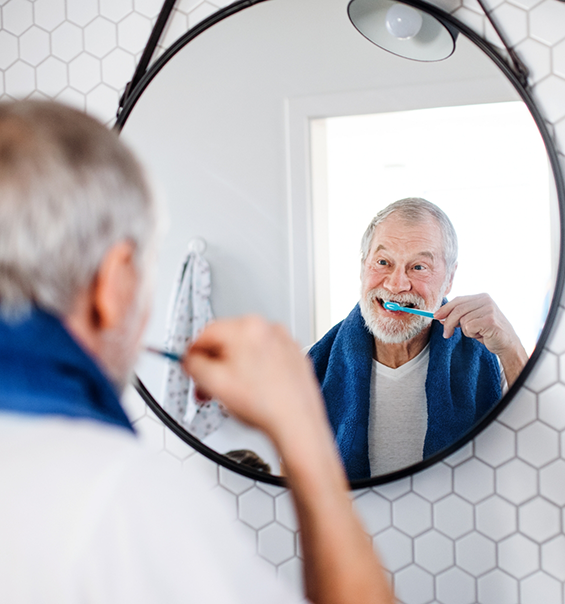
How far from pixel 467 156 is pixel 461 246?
0.42ft

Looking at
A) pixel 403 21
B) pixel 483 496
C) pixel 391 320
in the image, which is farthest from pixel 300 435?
pixel 403 21

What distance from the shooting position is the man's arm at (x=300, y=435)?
45 centimetres

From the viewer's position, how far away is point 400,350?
0.86 meters

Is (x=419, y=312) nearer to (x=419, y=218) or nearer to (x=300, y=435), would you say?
(x=419, y=218)

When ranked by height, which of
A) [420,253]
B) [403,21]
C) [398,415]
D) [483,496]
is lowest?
[483,496]

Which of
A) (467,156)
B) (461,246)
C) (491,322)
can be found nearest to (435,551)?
(491,322)

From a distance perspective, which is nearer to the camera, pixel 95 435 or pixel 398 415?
A: pixel 95 435

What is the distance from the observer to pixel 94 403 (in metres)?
0.42

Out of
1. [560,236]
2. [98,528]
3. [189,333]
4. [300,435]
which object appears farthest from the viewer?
[189,333]

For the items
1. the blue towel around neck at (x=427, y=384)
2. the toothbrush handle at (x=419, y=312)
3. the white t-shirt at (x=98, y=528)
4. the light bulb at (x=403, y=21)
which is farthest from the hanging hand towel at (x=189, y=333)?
the white t-shirt at (x=98, y=528)

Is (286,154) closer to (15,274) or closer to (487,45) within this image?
(487,45)

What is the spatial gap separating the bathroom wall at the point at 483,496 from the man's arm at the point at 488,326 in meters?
0.05

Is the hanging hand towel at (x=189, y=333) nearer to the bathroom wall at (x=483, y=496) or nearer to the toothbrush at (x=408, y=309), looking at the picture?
the bathroom wall at (x=483, y=496)

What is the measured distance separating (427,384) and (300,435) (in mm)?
421
